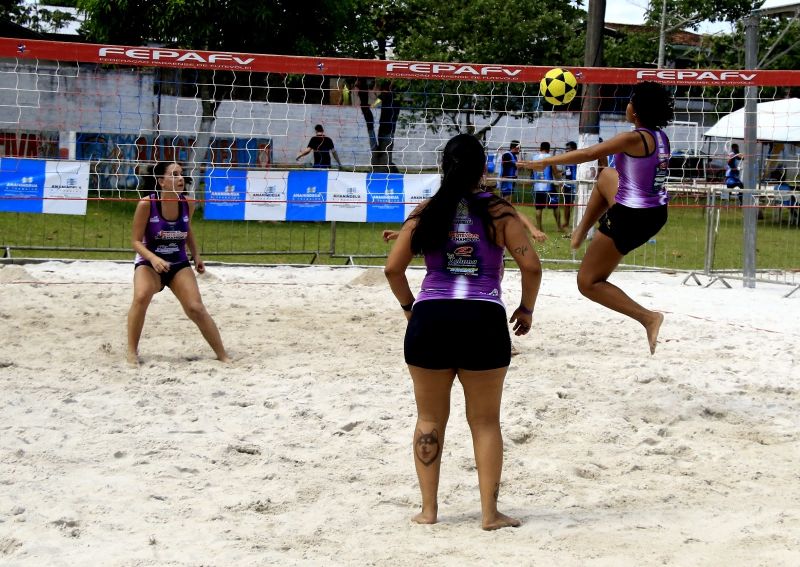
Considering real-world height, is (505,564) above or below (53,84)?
below

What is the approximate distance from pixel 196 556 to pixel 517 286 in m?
7.72

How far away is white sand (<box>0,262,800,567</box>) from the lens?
167 inches

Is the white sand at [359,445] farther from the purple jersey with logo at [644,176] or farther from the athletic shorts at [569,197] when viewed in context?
the athletic shorts at [569,197]

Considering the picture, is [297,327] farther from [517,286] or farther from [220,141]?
[220,141]

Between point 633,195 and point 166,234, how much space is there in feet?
10.8

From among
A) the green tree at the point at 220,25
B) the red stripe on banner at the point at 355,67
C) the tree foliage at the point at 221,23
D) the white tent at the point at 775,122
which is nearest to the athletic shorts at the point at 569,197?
the white tent at the point at 775,122

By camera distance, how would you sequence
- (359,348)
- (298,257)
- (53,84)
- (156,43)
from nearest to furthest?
(359,348) < (298,257) < (156,43) < (53,84)

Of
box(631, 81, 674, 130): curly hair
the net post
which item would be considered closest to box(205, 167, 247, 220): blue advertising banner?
the net post

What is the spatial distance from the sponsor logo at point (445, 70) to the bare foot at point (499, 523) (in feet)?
21.1

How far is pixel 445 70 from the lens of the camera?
1026 centimetres

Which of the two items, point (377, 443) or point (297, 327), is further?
point (297, 327)

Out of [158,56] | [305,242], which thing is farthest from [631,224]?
[305,242]

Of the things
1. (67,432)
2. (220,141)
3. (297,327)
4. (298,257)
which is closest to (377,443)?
(67,432)

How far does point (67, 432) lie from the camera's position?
5684mm
